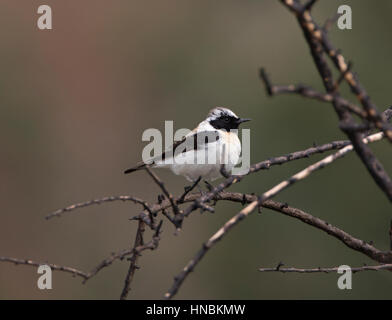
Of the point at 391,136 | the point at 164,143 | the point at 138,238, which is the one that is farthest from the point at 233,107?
the point at 391,136

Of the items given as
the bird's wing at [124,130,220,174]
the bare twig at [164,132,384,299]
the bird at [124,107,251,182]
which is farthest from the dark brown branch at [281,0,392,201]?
the bird's wing at [124,130,220,174]

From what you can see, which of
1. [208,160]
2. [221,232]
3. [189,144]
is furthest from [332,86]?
[189,144]

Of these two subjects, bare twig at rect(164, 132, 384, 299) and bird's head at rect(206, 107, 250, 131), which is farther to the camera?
bird's head at rect(206, 107, 250, 131)

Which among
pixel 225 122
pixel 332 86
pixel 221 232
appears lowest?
pixel 221 232

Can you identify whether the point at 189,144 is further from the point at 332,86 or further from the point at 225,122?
the point at 332,86

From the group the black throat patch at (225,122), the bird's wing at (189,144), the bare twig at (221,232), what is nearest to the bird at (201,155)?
the bird's wing at (189,144)

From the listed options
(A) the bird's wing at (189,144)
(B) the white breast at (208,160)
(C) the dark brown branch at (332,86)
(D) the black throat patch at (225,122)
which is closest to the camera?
(C) the dark brown branch at (332,86)

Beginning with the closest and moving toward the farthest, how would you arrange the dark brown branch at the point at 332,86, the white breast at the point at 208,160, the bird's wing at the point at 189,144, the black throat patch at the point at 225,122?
the dark brown branch at the point at 332,86 < the white breast at the point at 208,160 < the bird's wing at the point at 189,144 < the black throat patch at the point at 225,122

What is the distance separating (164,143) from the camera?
4.79 metres

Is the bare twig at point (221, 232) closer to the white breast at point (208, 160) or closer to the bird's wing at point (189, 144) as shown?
the white breast at point (208, 160)

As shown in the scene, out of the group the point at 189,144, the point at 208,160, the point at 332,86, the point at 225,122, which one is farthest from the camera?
the point at 225,122

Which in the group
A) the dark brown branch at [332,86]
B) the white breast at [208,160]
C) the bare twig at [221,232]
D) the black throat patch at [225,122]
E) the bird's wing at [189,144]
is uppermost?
the black throat patch at [225,122]

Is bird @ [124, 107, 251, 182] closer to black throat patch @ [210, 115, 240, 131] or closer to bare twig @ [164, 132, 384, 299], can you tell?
black throat patch @ [210, 115, 240, 131]

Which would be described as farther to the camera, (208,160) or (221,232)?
(208,160)
